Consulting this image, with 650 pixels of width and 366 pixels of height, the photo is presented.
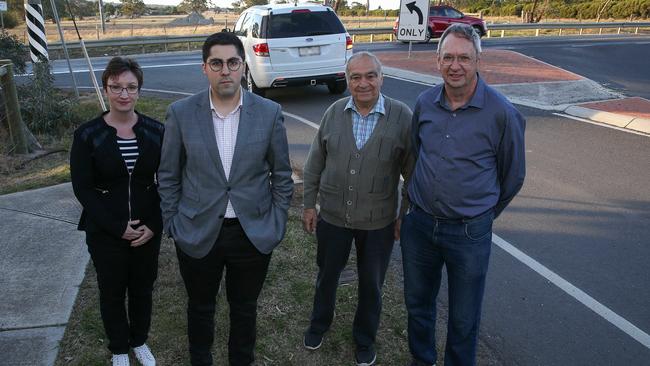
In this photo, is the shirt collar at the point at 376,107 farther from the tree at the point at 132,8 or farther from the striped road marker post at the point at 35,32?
the tree at the point at 132,8

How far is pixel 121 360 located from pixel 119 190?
1.01 meters

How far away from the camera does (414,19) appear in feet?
42.9

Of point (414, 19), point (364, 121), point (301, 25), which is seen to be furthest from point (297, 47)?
point (364, 121)

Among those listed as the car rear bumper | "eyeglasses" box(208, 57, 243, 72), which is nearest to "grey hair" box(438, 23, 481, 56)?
"eyeglasses" box(208, 57, 243, 72)

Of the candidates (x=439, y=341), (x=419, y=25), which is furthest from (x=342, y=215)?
(x=419, y=25)

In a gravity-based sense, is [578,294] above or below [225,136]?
below

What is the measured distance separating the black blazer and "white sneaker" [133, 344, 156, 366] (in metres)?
0.78

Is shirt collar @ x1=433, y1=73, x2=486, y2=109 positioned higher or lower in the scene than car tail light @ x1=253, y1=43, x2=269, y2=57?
higher

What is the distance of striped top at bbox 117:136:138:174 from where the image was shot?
2.73m

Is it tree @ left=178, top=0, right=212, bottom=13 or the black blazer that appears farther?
tree @ left=178, top=0, right=212, bottom=13

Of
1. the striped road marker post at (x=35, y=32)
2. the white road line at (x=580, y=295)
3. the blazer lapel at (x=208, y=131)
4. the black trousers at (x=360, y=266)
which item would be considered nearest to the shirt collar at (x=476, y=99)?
the black trousers at (x=360, y=266)

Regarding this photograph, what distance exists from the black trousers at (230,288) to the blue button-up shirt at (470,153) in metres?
0.97

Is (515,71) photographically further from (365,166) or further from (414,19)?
(365,166)

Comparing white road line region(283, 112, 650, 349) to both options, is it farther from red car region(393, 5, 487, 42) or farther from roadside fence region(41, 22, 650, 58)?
red car region(393, 5, 487, 42)
